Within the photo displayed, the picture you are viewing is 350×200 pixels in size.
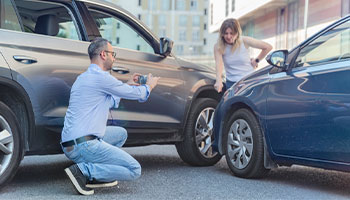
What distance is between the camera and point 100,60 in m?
5.52

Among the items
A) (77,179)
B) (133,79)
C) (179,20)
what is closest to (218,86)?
(133,79)

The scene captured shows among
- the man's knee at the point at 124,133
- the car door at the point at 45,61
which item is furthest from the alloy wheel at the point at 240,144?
the car door at the point at 45,61

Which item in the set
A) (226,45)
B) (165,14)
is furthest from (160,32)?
(226,45)

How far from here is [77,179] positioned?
5246 millimetres

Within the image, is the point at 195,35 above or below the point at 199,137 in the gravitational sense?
above

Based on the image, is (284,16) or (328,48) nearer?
(328,48)

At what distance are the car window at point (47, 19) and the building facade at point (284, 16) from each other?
2451 centimetres

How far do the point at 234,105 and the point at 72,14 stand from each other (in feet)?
6.43

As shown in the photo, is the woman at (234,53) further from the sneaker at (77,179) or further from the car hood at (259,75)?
the sneaker at (77,179)

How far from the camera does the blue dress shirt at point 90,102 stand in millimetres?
5371

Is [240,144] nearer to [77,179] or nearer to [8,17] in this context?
[77,179]

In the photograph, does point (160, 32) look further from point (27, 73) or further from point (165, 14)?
point (27, 73)

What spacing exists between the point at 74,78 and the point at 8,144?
93 cm

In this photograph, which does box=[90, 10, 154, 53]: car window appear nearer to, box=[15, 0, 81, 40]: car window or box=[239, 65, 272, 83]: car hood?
box=[15, 0, 81, 40]: car window
